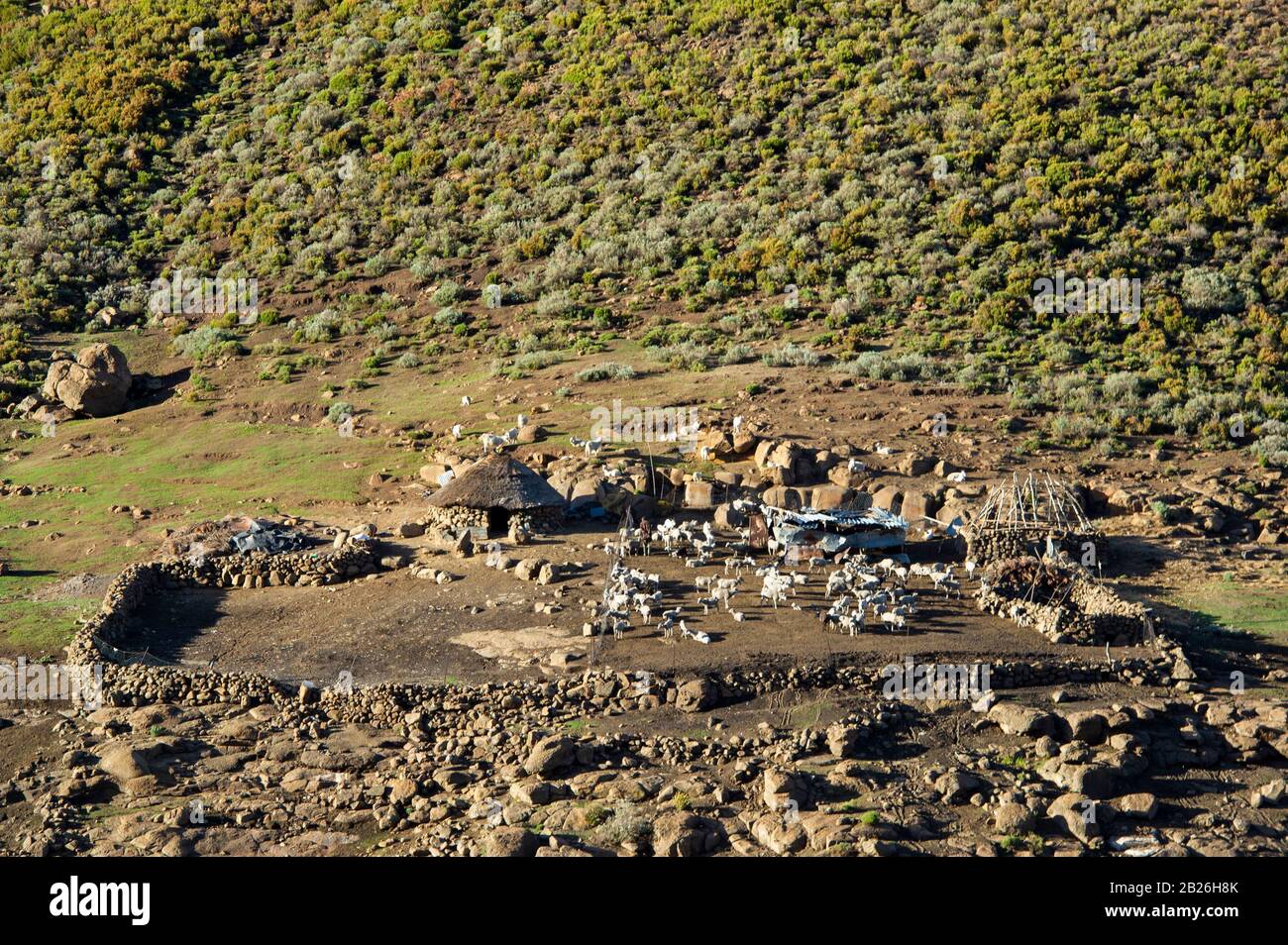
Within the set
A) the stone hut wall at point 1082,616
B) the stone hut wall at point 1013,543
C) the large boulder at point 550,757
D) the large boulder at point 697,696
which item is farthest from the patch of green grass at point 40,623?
the stone hut wall at point 1013,543

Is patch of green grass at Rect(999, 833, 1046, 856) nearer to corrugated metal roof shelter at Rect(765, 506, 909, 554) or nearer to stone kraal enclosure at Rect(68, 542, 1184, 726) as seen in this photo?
stone kraal enclosure at Rect(68, 542, 1184, 726)

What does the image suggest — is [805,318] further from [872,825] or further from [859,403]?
[872,825]

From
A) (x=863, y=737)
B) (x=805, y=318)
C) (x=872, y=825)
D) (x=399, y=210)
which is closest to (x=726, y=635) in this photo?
(x=863, y=737)

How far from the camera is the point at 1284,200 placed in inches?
1683

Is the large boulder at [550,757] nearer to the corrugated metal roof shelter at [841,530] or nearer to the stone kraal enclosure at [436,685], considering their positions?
the stone kraal enclosure at [436,685]

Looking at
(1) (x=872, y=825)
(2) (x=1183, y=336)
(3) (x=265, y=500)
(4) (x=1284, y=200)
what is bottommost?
(1) (x=872, y=825)

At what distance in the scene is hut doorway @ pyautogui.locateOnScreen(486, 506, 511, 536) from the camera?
90.1ft

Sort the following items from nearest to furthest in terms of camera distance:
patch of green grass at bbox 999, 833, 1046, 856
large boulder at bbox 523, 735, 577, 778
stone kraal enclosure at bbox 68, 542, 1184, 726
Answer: patch of green grass at bbox 999, 833, 1046, 856 → large boulder at bbox 523, 735, 577, 778 → stone kraal enclosure at bbox 68, 542, 1184, 726

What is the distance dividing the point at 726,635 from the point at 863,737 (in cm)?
381

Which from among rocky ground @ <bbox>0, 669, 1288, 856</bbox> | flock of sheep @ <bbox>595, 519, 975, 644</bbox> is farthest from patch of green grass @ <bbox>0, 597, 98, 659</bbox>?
flock of sheep @ <bbox>595, 519, 975, 644</bbox>

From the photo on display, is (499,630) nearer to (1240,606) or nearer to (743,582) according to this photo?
(743,582)

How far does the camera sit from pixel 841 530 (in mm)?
26406

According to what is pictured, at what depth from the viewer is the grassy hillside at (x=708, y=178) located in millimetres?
38719

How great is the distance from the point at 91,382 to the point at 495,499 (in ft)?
58.0
